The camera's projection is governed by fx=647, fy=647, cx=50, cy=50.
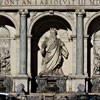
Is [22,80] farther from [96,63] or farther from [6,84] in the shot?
[96,63]

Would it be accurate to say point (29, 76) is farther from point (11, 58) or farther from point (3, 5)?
point (3, 5)

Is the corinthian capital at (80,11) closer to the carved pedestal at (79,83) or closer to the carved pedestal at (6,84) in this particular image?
the carved pedestal at (79,83)

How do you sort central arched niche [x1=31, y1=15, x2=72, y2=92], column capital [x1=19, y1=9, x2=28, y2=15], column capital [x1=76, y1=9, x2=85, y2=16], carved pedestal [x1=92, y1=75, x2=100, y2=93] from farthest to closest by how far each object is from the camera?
1. central arched niche [x1=31, y1=15, x2=72, y2=92]
2. carved pedestal [x1=92, y1=75, x2=100, y2=93]
3. column capital [x1=19, y1=9, x2=28, y2=15]
4. column capital [x1=76, y1=9, x2=85, y2=16]

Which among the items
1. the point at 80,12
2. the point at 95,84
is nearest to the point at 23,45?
the point at 80,12

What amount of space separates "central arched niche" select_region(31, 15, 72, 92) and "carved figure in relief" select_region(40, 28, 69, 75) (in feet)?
1.77

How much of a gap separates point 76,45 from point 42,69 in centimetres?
346

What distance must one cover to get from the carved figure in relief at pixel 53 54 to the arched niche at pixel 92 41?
69.3 inches

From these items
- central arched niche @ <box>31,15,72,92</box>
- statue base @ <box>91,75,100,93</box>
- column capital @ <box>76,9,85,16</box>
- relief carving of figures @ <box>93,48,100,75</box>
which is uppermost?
column capital @ <box>76,9,85,16</box>

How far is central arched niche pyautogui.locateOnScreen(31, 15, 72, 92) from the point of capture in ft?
159

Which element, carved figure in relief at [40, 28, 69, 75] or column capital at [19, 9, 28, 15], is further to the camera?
carved figure in relief at [40, 28, 69, 75]

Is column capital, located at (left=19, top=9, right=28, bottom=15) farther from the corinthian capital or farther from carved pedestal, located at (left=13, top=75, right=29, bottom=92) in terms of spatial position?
carved pedestal, located at (left=13, top=75, right=29, bottom=92)

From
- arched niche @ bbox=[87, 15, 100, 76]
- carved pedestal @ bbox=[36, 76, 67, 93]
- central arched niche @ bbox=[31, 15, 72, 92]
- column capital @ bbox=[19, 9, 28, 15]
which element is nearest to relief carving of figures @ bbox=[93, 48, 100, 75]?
arched niche @ bbox=[87, 15, 100, 76]

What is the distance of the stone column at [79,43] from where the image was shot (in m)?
46.8

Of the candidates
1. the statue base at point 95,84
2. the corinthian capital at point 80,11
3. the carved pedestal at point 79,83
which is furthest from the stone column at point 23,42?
the statue base at point 95,84
